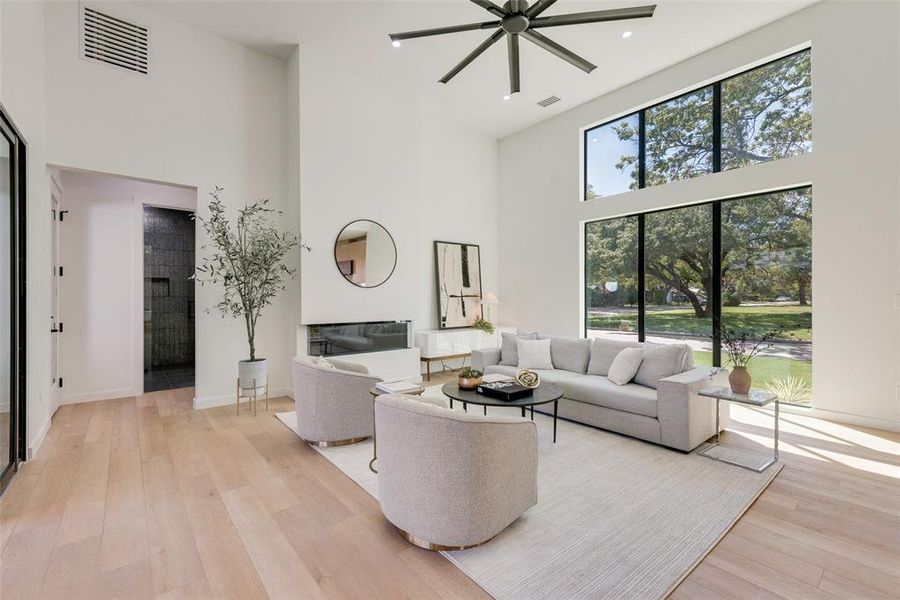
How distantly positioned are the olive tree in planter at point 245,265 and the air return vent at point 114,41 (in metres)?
1.45

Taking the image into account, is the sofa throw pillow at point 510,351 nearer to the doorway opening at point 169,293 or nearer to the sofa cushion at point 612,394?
the sofa cushion at point 612,394

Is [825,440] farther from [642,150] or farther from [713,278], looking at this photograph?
[642,150]

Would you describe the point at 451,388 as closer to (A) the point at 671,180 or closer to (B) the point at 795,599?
(B) the point at 795,599

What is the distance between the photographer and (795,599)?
177cm

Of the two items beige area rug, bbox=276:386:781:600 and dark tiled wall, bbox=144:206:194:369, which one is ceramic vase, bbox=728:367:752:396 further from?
dark tiled wall, bbox=144:206:194:369

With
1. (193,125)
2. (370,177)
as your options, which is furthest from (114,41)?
(370,177)

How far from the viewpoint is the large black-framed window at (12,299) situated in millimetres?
2832

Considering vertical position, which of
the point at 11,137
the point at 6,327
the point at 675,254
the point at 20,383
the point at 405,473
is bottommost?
the point at 405,473

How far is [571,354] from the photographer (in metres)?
4.76

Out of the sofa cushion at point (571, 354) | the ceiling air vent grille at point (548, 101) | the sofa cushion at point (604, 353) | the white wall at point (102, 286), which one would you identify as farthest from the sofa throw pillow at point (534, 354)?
the white wall at point (102, 286)

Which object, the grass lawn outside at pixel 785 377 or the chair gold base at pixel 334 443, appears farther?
the grass lawn outside at pixel 785 377

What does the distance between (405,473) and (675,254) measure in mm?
5040

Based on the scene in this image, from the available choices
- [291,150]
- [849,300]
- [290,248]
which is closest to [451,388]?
[290,248]

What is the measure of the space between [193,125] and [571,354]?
202 inches
